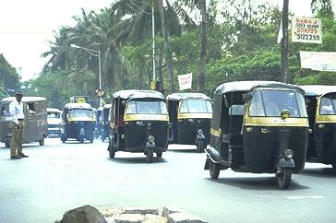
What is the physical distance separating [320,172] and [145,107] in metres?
6.63

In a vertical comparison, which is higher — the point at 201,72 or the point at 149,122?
the point at 201,72

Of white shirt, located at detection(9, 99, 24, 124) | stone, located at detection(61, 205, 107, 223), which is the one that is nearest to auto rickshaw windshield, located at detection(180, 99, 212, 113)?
white shirt, located at detection(9, 99, 24, 124)

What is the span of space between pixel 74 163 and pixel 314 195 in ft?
32.7

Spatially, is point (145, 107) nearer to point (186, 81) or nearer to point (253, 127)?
point (253, 127)

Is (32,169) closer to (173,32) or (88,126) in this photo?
(88,126)

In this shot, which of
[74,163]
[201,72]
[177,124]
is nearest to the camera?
[74,163]

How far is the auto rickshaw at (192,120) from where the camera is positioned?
2842cm

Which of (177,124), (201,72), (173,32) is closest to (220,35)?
(173,32)

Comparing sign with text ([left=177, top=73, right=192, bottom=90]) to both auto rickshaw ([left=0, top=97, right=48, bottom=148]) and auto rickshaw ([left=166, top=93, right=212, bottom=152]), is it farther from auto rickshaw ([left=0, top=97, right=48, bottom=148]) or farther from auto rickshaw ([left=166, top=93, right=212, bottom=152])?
auto rickshaw ([left=166, top=93, right=212, bottom=152])

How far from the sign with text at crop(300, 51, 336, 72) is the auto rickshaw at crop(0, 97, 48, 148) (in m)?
12.7

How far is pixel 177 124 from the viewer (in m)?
29.5

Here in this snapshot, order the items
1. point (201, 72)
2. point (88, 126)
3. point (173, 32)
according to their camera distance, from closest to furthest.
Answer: point (201, 72) → point (88, 126) → point (173, 32)

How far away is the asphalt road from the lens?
10297 millimetres

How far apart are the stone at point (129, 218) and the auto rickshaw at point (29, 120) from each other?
Answer: 23.5 m
